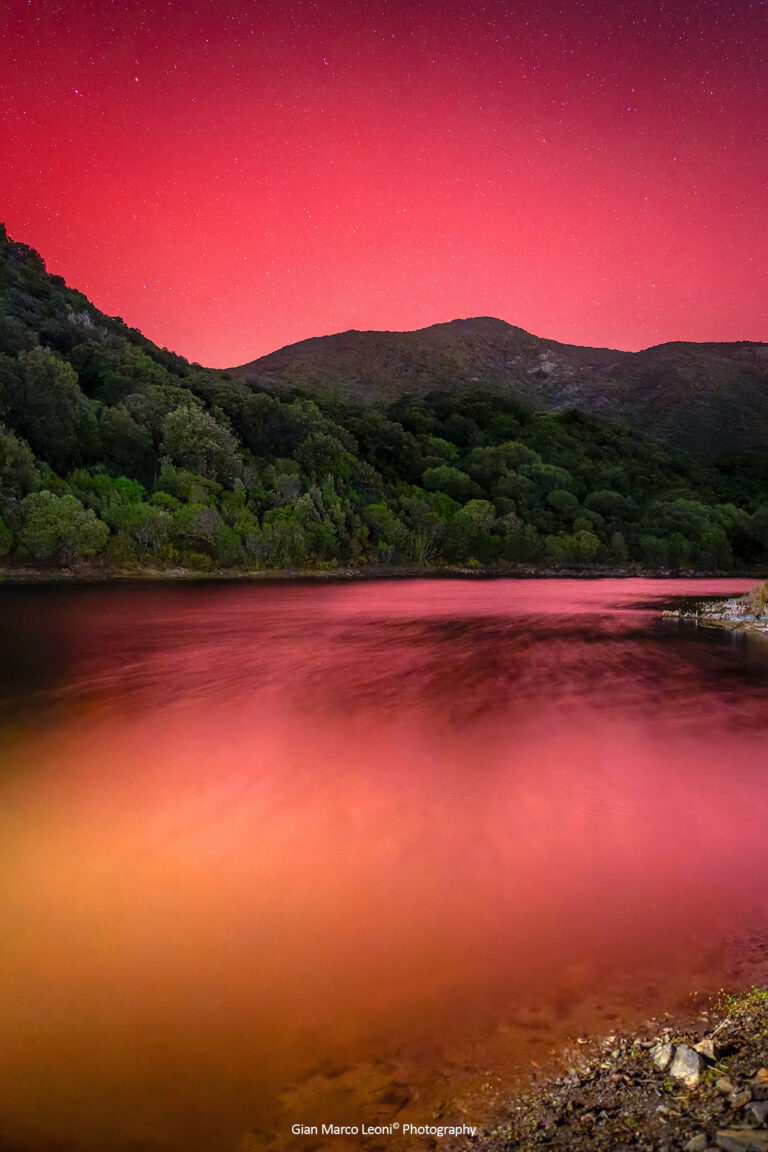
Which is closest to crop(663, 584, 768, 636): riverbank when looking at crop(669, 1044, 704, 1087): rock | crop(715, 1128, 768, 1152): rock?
crop(669, 1044, 704, 1087): rock

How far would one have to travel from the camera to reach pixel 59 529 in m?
66.9

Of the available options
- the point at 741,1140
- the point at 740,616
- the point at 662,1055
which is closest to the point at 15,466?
the point at 740,616

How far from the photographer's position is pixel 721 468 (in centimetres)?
16562

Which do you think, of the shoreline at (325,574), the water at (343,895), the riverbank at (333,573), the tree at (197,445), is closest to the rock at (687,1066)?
the water at (343,895)

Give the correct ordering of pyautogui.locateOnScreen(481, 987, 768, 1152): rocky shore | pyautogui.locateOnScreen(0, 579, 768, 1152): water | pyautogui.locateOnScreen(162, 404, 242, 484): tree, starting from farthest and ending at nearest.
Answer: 1. pyautogui.locateOnScreen(162, 404, 242, 484): tree
2. pyautogui.locateOnScreen(0, 579, 768, 1152): water
3. pyautogui.locateOnScreen(481, 987, 768, 1152): rocky shore

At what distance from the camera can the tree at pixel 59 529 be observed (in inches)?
2616

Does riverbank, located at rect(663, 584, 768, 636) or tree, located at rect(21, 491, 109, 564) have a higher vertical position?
tree, located at rect(21, 491, 109, 564)

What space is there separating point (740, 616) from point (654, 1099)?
31312mm

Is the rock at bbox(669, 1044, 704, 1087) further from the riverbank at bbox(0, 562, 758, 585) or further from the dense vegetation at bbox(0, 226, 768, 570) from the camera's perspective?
the dense vegetation at bbox(0, 226, 768, 570)

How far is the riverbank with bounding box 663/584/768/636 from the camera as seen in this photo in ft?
94.5

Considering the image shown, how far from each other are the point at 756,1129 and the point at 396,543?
3811 inches

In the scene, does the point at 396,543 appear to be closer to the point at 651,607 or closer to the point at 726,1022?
the point at 651,607

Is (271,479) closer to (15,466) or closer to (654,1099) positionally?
(15,466)

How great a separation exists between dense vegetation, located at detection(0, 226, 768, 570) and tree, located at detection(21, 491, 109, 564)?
0.44ft
